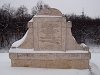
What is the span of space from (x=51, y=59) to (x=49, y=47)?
1.50 ft

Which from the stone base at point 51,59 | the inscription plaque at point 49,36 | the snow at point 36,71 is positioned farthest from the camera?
the inscription plaque at point 49,36

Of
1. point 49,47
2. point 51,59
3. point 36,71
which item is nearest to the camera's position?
point 36,71

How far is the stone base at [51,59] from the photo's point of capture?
8.62 meters

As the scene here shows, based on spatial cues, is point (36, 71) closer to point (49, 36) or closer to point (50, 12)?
point (49, 36)

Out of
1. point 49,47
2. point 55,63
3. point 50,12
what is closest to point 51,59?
point 55,63

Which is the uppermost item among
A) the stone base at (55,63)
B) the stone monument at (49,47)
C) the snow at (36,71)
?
the stone monument at (49,47)

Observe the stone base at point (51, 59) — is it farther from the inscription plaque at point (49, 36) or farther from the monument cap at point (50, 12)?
the monument cap at point (50, 12)

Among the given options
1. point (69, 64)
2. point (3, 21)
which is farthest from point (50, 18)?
point (3, 21)

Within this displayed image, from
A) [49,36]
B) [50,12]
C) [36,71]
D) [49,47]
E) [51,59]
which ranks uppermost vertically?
[50,12]

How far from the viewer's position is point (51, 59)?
28.4 feet

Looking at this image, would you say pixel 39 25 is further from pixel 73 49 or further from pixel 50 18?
pixel 73 49

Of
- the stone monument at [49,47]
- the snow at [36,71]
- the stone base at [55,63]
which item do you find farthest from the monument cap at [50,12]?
the snow at [36,71]

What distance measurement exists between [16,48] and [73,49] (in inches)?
79.0

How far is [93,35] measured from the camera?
23.4 m
